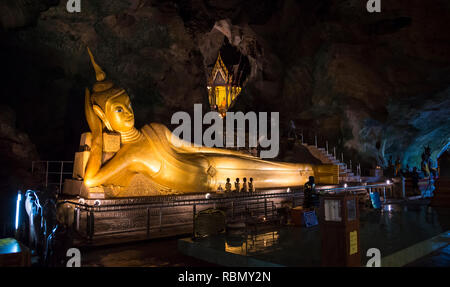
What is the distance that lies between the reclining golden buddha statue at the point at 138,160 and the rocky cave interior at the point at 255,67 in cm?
316

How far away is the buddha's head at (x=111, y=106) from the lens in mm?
6488

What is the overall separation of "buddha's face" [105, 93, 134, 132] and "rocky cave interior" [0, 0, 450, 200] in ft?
11.1

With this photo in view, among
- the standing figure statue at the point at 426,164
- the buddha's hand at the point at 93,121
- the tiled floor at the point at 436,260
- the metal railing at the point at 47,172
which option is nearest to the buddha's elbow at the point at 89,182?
the buddha's hand at the point at 93,121

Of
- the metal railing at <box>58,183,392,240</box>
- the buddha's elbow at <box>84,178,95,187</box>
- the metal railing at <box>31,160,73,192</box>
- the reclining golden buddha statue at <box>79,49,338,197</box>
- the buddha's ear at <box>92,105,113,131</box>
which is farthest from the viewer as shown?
the metal railing at <box>31,160,73,192</box>

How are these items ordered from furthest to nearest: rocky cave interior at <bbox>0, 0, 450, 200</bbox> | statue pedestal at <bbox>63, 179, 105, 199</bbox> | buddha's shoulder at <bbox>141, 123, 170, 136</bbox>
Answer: rocky cave interior at <bbox>0, 0, 450, 200</bbox>, buddha's shoulder at <bbox>141, 123, 170, 136</bbox>, statue pedestal at <bbox>63, 179, 105, 199</bbox>

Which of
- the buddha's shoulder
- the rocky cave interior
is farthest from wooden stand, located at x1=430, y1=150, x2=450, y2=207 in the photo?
the buddha's shoulder

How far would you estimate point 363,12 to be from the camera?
38.6 feet

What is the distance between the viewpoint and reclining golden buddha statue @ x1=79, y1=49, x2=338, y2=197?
625 centimetres

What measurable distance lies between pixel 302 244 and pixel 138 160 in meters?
3.85

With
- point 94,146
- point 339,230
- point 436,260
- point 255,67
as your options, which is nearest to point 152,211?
point 94,146

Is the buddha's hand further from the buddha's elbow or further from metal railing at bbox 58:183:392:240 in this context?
metal railing at bbox 58:183:392:240

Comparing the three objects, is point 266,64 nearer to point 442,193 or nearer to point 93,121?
point 442,193

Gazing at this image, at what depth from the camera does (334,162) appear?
473 inches

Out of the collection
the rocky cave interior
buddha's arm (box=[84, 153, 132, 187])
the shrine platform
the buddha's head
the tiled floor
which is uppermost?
the rocky cave interior
